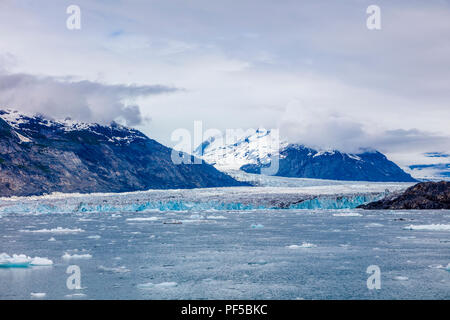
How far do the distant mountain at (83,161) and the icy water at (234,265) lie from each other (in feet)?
274

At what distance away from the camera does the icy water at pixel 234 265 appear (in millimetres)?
12867

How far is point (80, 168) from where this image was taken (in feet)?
400

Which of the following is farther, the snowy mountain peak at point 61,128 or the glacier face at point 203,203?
the snowy mountain peak at point 61,128

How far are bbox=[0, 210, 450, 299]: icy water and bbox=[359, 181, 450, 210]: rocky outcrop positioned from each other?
30293mm

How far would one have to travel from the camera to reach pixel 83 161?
12744cm

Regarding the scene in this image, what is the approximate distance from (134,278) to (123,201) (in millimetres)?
49585


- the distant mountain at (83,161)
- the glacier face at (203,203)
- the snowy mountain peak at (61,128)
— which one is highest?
the snowy mountain peak at (61,128)

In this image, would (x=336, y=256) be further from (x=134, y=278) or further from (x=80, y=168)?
(x=80, y=168)

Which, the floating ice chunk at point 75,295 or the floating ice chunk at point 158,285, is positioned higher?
the floating ice chunk at point 75,295

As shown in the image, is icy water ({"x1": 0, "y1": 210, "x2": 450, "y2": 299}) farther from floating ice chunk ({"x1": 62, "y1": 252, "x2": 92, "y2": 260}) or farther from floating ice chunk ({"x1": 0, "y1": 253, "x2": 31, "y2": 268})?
floating ice chunk ({"x1": 0, "y1": 253, "x2": 31, "y2": 268})

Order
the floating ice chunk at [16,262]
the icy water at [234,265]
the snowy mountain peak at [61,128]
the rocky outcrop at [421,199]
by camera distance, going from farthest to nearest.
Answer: the snowy mountain peak at [61,128] < the rocky outcrop at [421,199] < the floating ice chunk at [16,262] < the icy water at [234,265]

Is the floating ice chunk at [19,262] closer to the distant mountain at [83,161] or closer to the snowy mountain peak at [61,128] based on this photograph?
the distant mountain at [83,161]

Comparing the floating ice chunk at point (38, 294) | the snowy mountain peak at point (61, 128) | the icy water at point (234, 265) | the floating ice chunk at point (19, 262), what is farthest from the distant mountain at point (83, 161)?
the floating ice chunk at point (38, 294)
